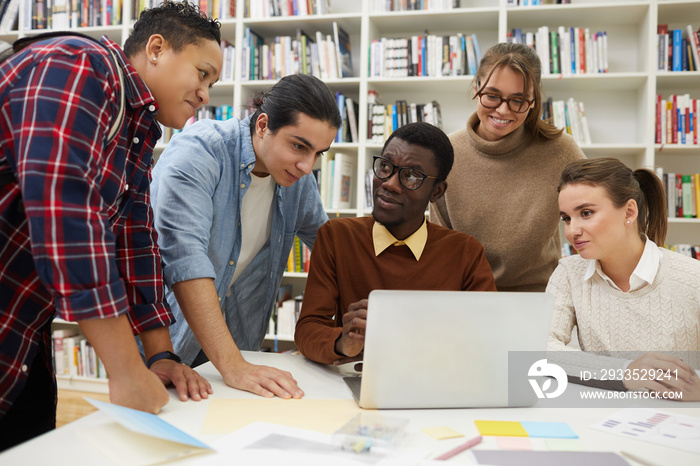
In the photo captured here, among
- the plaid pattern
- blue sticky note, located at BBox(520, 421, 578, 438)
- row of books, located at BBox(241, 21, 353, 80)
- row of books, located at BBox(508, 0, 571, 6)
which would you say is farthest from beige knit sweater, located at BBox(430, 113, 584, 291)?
row of books, located at BBox(241, 21, 353, 80)

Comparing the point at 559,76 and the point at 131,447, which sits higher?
the point at 559,76

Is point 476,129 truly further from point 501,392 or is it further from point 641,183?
point 501,392

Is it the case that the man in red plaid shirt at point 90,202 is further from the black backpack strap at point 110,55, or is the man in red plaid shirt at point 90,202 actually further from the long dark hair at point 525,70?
the long dark hair at point 525,70

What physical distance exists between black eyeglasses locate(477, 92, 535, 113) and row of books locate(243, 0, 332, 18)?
6.54ft

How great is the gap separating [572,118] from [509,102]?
1.66 m

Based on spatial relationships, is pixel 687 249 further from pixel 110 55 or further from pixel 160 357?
pixel 110 55

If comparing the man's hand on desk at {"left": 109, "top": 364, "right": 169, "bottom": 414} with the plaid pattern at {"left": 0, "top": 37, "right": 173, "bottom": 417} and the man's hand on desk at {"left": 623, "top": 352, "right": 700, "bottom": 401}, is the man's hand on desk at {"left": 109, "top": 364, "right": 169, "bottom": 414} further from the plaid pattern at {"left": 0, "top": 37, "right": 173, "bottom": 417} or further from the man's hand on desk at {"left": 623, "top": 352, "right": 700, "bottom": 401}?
the man's hand on desk at {"left": 623, "top": 352, "right": 700, "bottom": 401}

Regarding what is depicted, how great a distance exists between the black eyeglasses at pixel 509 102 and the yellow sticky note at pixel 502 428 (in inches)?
42.9

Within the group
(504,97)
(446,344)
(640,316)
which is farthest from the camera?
(504,97)

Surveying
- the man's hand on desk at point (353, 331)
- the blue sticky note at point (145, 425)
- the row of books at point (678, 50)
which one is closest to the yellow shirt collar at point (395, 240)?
the man's hand on desk at point (353, 331)

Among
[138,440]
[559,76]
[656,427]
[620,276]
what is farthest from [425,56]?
[138,440]

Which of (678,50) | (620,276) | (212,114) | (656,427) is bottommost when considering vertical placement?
(656,427)

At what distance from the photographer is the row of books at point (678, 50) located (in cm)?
303

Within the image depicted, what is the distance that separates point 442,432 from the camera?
2.99 feet
